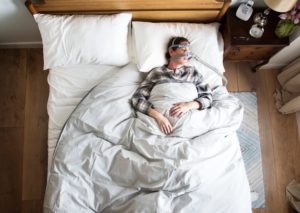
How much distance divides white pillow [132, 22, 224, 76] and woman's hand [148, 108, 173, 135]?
0.29m

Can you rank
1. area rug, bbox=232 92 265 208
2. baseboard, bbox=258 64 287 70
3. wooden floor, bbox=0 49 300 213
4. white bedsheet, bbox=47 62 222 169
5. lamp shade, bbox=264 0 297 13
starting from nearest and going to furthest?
1. lamp shade, bbox=264 0 297 13
2. white bedsheet, bbox=47 62 222 169
3. wooden floor, bbox=0 49 300 213
4. area rug, bbox=232 92 265 208
5. baseboard, bbox=258 64 287 70

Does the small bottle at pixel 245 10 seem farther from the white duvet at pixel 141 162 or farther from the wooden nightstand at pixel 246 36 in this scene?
the white duvet at pixel 141 162

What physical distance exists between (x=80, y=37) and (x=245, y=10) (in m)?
0.98

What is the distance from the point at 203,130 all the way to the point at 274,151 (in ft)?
2.76

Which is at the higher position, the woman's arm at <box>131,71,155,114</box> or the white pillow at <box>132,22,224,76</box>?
the white pillow at <box>132,22,224,76</box>

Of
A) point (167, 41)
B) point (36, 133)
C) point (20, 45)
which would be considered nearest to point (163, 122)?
point (167, 41)

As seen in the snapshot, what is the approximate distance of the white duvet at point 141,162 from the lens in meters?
1.30

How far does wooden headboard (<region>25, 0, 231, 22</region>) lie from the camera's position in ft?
5.19

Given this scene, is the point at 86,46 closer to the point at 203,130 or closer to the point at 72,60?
the point at 72,60

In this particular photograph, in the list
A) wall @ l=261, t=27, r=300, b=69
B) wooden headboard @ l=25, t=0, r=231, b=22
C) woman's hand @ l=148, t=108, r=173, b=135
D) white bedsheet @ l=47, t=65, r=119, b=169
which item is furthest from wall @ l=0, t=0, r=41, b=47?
wall @ l=261, t=27, r=300, b=69

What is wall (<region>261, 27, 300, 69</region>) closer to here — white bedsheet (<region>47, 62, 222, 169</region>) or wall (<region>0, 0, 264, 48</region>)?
wall (<region>0, 0, 264, 48</region>)

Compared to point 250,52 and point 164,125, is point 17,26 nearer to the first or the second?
point 164,125

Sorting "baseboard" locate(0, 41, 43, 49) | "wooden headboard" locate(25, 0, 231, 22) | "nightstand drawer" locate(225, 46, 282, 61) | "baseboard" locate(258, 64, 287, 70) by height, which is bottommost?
"baseboard" locate(258, 64, 287, 70)

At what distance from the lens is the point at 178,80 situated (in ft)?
5.36
